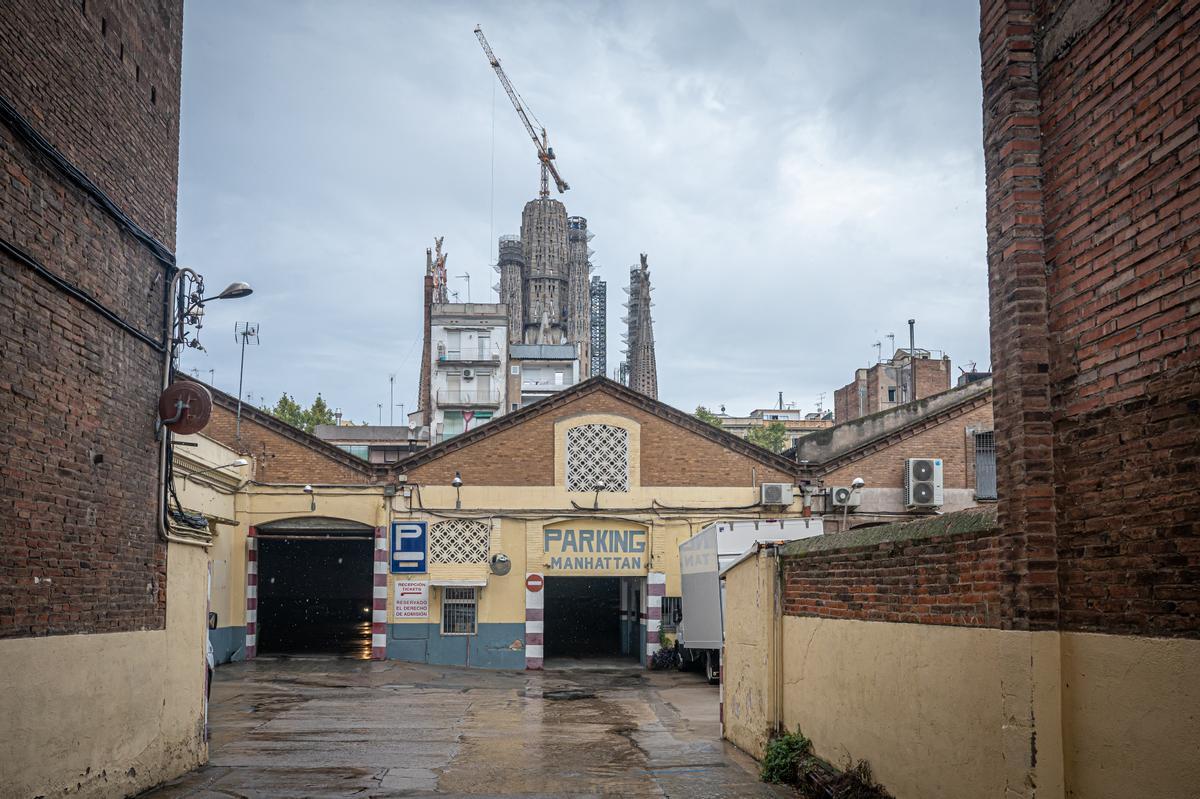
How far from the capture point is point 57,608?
348 inches

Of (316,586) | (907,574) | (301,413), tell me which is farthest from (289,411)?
(907,574)

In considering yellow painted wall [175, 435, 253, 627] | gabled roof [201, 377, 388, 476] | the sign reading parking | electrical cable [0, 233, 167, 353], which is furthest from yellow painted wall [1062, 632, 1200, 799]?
gabled roof [201, 377, 388, 476]

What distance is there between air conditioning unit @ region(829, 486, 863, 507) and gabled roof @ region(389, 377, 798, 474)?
3.84 feet

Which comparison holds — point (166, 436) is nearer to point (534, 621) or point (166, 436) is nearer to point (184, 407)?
point (184, 407)

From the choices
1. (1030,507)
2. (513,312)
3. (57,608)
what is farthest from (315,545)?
(513,312)

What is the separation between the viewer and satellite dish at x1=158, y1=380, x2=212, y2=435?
11.1 metres

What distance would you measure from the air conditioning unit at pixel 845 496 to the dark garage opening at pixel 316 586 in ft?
55.1

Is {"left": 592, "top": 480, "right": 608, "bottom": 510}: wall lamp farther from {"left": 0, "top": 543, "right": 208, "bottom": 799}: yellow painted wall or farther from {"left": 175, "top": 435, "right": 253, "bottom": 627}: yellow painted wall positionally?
{"left": 0, "top": 543, "right": 208, "bottom": 799}: yellow painted wall

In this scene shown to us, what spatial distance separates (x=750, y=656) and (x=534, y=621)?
14.2m

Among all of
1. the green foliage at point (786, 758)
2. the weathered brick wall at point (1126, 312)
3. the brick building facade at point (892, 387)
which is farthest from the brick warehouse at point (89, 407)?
the brick building facade at point (892, 387)

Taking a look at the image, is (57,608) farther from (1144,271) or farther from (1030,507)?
(1144,271)

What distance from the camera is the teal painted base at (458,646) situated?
26.3 metres

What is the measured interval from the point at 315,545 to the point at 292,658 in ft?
35.3

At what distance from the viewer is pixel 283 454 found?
2738cm
